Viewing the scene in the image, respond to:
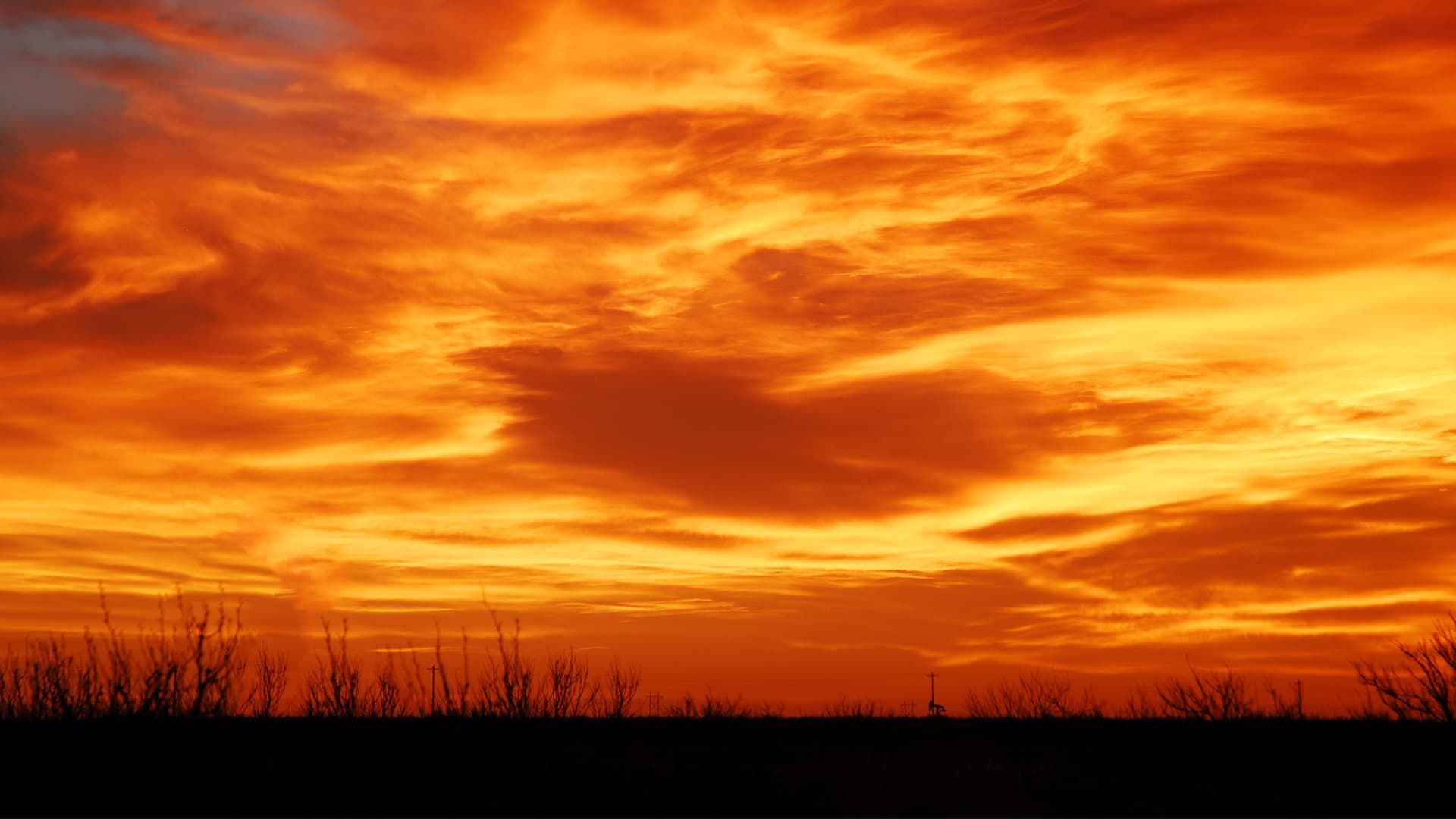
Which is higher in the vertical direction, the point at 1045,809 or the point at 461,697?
the point at 461,697

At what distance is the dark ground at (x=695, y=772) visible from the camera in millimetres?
24234

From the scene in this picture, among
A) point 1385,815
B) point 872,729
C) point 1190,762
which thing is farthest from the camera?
point 872,729

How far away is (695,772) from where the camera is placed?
26328 millimetres

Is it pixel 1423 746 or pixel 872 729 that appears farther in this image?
pixel 872 729

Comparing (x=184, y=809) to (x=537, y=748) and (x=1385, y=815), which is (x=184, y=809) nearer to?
(x=537, y=748)

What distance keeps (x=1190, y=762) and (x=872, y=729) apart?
9.36 m

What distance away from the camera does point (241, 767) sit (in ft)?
87.4

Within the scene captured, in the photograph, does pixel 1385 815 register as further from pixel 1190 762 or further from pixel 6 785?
pixel 6 785

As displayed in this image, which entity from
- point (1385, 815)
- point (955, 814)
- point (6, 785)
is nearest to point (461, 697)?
point (6, 785)

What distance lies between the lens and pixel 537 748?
95.6ft

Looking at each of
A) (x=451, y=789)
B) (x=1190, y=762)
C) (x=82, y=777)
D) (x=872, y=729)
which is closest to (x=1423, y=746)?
(x=1190, y=762)

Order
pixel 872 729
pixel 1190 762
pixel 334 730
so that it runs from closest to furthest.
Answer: pixel 1190 762 → pixel 334 730 → pixel 872 729

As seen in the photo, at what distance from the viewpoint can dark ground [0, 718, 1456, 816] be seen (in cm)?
2423

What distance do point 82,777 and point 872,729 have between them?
60.0 feet
